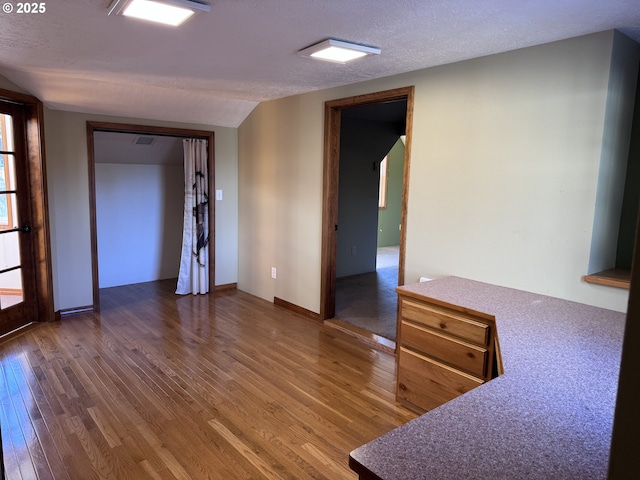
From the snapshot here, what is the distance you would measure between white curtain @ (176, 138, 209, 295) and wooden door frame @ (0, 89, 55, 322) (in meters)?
1.45

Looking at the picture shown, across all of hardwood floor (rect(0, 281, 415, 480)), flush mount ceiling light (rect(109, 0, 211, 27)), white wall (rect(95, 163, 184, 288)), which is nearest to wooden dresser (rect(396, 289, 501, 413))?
hardwood floor (rect(0, 281, 415, 480))

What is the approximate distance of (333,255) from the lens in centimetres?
421

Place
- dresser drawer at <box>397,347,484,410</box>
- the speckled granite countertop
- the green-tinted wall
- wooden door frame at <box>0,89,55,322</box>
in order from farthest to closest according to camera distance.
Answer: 1. the green-tinted wall
2. wooden door frame at <box>0,89,55,322</box>
3. dresser drawer at <box>397,347,484,410</box>
4. the speckled granite countertop

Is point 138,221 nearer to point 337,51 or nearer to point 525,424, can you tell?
point 337,51

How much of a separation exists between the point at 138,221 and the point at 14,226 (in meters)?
1.90

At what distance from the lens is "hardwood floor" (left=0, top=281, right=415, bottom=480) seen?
2148 mm

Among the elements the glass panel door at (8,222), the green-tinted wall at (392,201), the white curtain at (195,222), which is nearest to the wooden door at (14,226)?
the glass panel door at (8,222)

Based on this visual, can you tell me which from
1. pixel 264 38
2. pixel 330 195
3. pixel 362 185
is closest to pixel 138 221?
pixel 330 195

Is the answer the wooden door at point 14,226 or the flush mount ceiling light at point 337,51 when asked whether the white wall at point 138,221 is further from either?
the flush mount ceiling light at point 337,51

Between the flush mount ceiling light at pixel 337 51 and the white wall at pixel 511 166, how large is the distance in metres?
0.64

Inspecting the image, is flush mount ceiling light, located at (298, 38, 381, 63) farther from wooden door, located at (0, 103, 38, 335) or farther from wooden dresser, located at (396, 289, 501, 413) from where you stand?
wooden door, located at (0, 103, 38, 335)

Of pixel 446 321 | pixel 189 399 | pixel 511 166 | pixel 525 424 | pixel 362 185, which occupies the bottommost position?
pixel 189 399

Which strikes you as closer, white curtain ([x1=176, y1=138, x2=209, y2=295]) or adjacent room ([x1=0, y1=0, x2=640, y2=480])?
adjacent room ([x1=0, y1=0, x2=640, y2=480])

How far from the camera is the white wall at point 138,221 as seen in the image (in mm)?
5410
